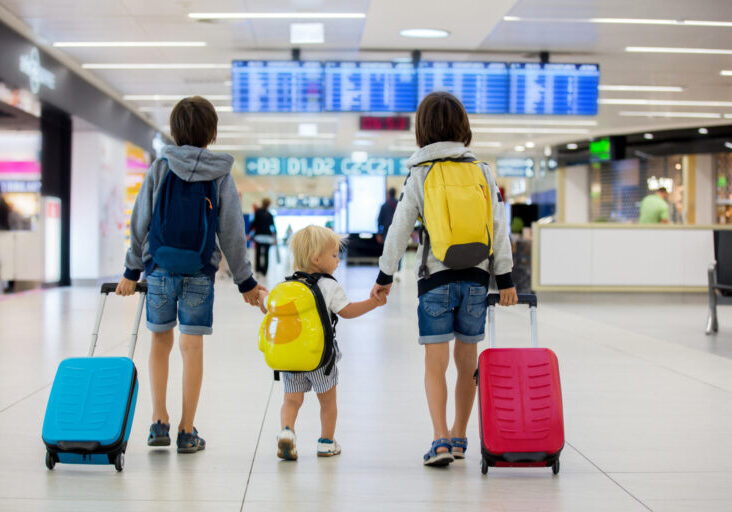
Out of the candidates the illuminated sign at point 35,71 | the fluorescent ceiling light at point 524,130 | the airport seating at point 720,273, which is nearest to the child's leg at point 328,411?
the airport seating at point 720,273

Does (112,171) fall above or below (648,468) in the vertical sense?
above

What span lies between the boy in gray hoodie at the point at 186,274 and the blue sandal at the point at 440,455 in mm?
897

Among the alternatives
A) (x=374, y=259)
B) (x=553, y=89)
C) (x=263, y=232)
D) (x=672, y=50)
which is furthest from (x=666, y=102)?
(x=374, y=259)

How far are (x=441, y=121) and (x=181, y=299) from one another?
1204 millimetres

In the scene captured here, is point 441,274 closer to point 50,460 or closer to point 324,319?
point 324,319

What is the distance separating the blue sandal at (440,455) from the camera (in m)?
3.09

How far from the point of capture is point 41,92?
11.7 metres

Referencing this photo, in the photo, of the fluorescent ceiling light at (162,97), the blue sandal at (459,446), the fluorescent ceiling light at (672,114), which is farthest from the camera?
the fluorescent ceiling light at (672,114)

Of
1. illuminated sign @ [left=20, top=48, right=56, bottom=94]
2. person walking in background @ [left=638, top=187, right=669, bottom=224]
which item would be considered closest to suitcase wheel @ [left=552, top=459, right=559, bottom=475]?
illuminated sign @ [left=20, top=48, right=56, bottom=94]

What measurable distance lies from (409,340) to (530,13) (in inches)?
192

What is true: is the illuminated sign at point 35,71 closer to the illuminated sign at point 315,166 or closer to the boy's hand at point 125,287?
the boy's hand at point 125,287

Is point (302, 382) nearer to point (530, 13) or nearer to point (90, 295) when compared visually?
point (530, 13)

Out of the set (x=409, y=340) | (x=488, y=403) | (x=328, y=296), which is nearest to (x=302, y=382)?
(x=328, y=296)

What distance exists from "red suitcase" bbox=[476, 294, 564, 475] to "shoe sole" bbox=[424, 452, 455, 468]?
133 millimetres
